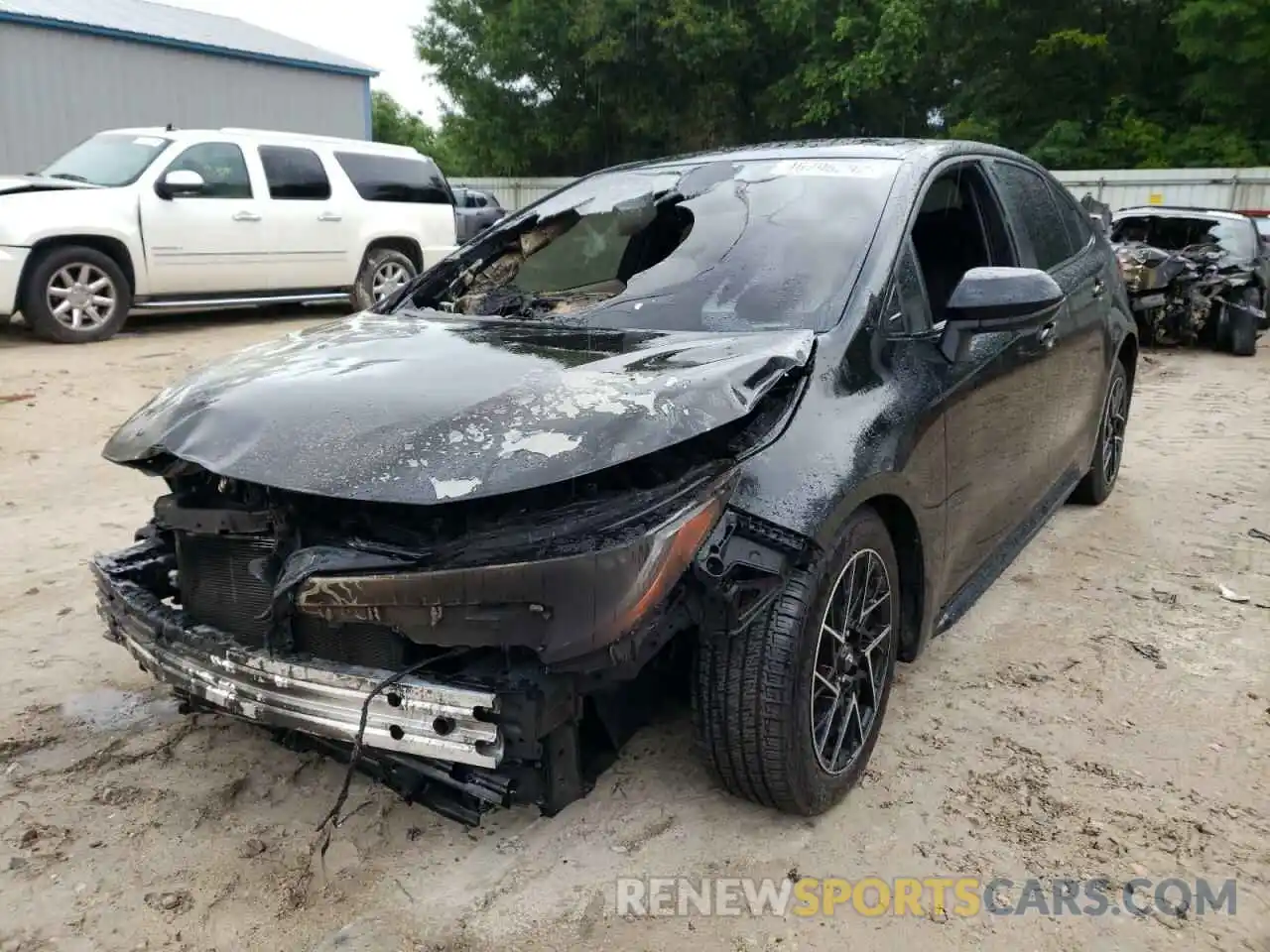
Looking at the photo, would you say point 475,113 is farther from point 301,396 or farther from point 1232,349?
point 301,396

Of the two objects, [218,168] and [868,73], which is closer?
[218,168]

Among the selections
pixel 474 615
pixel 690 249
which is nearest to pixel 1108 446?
Result: pixel 690 249

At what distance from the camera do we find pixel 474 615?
6.69 feet

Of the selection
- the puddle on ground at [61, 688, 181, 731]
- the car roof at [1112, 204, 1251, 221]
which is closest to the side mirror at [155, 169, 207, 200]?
the puddle on ground at [61, 688, 181, 731]

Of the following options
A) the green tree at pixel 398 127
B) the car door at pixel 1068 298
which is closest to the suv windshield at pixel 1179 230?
the car door at pixel 1068 298

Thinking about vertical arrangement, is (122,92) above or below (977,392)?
above

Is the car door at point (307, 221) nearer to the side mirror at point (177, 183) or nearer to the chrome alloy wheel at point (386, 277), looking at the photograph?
the chrome alloy wheel at point (386, 277)

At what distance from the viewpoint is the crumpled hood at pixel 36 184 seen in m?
8.61

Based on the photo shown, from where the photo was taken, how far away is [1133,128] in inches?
909

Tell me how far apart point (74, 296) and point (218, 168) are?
74.8 inches

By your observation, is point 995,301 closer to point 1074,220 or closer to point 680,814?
point 680,814

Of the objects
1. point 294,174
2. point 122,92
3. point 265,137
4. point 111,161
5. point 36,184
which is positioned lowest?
point 36,184

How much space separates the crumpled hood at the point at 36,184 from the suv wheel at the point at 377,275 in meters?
2.78

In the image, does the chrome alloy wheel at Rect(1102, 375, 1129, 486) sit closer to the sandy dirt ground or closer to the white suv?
the sandy dirt ground
